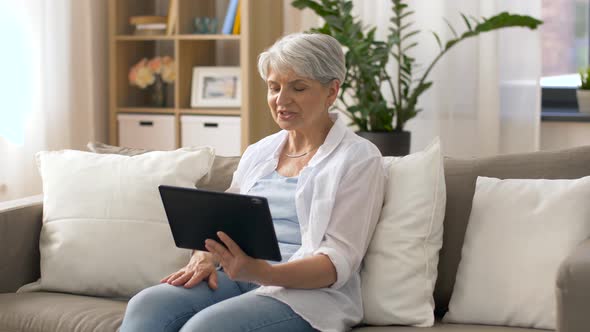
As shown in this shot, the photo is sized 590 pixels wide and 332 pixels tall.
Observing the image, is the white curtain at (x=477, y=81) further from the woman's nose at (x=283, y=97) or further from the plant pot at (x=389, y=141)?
the woman's nose at (x=283, y=97)

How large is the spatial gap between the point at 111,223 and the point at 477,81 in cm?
261

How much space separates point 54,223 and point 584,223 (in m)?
1.38

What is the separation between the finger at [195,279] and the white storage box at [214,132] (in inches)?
98.9

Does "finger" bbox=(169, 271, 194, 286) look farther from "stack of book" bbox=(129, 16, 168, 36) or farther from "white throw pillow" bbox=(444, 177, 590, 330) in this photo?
"stack of book" bbox=(129, 16, 168, 36)

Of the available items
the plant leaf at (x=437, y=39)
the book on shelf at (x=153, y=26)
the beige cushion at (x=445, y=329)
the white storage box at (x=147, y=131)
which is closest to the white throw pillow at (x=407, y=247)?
the beige cushion at (x=445, y=329)

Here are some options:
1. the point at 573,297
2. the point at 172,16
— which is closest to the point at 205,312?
the point at 573,297

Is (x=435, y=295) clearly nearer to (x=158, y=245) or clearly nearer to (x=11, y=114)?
(x=158, y=245)

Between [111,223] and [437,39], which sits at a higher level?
[437,39]

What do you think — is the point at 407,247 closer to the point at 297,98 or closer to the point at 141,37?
the point at 297,98

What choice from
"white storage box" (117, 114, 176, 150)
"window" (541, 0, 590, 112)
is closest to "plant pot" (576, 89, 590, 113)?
"window" (541, 0, 590, 112)

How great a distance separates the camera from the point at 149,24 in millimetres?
4859

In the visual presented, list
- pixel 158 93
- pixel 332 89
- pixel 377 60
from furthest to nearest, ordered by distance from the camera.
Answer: pixel 158 93
pixel 377 60
pixel 332 89

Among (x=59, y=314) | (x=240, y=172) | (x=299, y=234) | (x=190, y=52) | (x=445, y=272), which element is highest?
(x=190, y=52)

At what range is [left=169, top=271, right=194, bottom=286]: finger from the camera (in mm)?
2152
